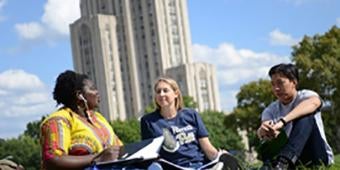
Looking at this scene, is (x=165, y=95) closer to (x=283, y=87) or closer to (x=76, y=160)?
(x=283, y=87)

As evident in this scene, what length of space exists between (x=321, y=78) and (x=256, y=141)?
29235mm

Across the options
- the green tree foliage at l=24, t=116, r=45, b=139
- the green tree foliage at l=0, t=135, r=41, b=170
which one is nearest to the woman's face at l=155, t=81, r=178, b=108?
the green tree foliage at l=0, t=135, r=41, b=170

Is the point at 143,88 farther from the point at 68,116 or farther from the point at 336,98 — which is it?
the point at 68,116

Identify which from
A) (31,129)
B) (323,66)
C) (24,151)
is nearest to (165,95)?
(323,66)

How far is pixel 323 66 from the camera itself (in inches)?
1341

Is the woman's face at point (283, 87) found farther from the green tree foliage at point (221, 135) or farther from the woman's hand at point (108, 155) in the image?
the green tree foliage at point (221, 135)

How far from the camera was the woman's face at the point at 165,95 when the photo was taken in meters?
5.99

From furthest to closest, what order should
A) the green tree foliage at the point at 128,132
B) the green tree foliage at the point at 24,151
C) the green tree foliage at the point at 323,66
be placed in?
the green tree foliage at the point at 24,151
the green tree foliage at the point at 128,132
the green tree foliage at the point at 323,66

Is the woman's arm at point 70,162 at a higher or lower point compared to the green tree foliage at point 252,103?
lower

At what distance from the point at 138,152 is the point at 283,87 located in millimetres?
1683

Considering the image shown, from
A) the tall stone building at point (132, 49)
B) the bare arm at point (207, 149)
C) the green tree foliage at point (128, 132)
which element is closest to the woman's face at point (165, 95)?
the bare arm at point (207, 149)

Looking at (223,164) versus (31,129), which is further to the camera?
(31,129)

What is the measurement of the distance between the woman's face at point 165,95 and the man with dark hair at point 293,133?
860 millimetres

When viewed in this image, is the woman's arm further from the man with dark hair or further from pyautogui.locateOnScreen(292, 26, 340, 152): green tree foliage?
pyautogui.locateOnScreen(292, 26, 340, 152): green tree foliage
